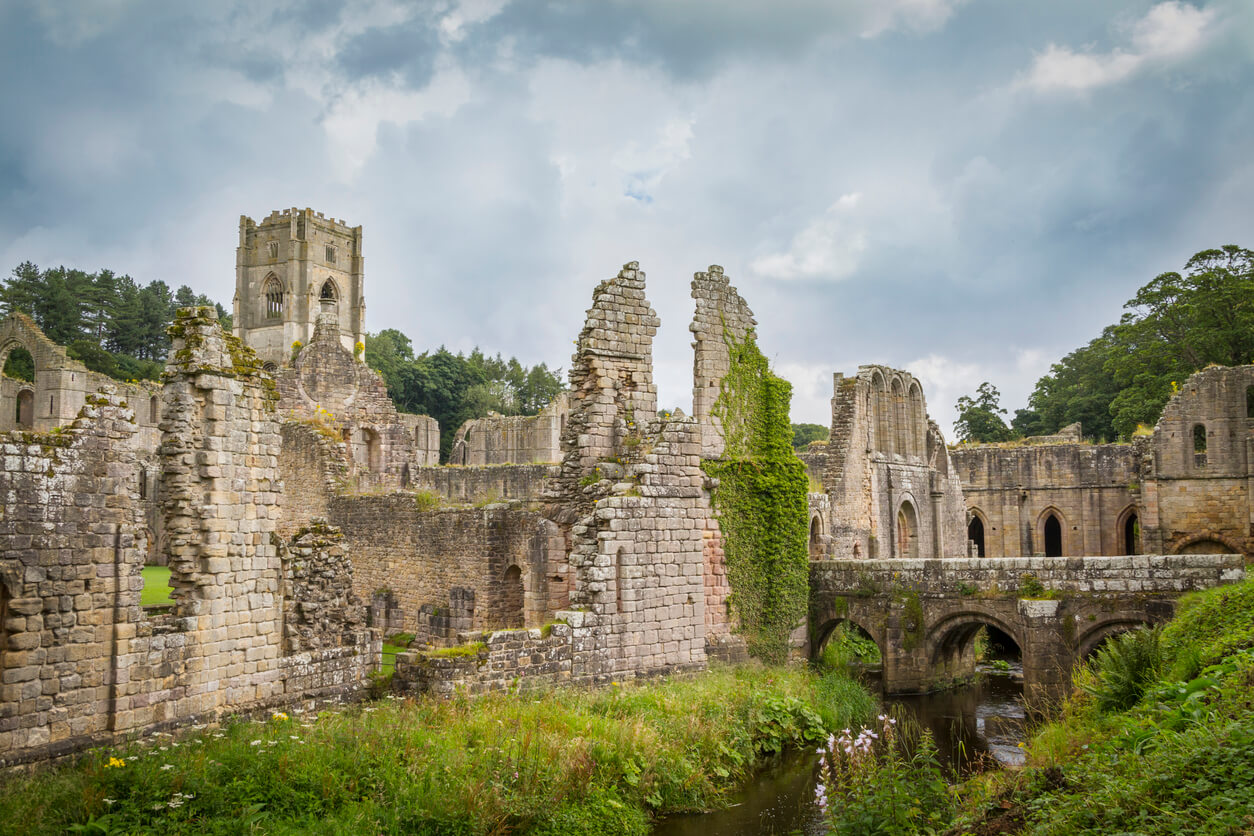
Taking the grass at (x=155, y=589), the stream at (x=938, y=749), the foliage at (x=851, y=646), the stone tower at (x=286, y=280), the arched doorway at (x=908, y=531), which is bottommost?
the stream at (x=938, y=749)

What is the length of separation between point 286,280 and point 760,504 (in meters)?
64.2

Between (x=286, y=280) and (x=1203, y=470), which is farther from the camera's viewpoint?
(x=286, y=280)

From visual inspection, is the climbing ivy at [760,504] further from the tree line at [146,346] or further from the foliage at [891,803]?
the tree line at [146,346]

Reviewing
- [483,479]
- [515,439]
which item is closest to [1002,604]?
[483,479]

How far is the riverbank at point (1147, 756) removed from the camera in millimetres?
5484

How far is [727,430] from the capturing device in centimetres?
1587

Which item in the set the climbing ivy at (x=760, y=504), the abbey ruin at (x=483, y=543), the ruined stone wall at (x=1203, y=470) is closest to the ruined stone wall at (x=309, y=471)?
the abbey ruin at (x=483, y=543)

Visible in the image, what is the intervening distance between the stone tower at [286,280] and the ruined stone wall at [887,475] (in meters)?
51.3

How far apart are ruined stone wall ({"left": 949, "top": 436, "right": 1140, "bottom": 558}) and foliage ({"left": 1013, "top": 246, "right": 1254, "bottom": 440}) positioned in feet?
16.3

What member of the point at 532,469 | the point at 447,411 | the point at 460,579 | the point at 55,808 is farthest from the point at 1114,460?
the point at 447,411

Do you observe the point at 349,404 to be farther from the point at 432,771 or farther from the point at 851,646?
the point at 432,771

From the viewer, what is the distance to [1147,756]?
6.44m

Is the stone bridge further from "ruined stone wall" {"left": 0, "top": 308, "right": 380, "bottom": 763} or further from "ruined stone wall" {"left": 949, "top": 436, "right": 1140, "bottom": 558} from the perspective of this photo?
"ruined stone wall" {"left": 949, "top": 436, "right": 1140, "bottom": 558}

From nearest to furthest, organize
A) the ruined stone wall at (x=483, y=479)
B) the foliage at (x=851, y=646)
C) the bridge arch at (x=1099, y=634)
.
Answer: the bridge arch at (x=1099, y=634)
the foliage at (x=851, y=646)
the ruined stone wall at (x=483, y=479)
